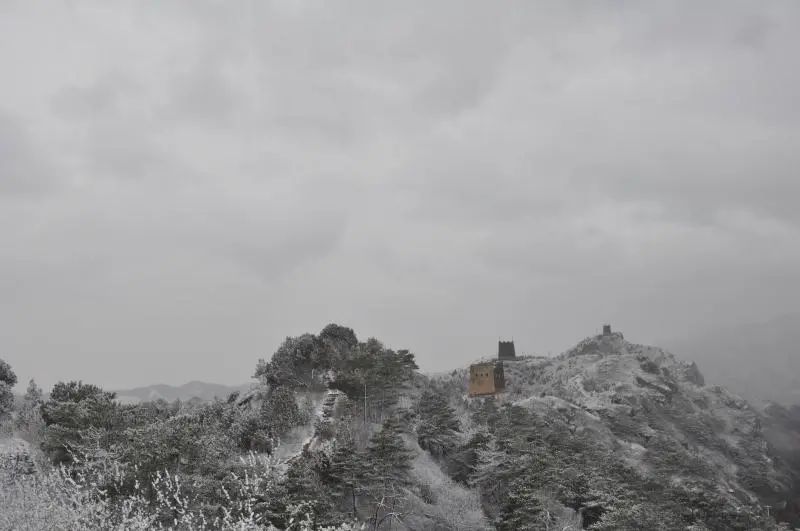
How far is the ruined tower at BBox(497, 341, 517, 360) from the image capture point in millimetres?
150375

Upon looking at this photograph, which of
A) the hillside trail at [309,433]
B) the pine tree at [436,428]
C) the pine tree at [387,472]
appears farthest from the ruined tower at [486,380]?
the pine tree at [387,472]

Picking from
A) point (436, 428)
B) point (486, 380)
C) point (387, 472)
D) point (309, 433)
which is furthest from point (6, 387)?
point (486, 380)

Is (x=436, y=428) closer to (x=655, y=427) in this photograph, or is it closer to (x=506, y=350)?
(x=655, y=427)

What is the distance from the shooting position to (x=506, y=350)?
151750 millimetres

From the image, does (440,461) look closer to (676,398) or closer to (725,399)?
(676,398)

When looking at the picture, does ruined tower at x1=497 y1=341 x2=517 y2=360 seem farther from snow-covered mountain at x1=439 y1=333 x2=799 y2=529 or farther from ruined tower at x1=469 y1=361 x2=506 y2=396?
ruined tower at x1=469 y1=361 x2=506 y2=396

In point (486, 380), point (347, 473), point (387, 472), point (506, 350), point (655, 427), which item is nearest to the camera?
point (347, 473)

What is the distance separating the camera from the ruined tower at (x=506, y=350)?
493 feet

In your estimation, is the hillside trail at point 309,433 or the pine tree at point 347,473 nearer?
the pine tree at point 347,473

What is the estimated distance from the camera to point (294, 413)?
45.9 m

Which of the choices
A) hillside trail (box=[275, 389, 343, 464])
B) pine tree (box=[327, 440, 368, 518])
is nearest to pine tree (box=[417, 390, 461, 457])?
hillside trail (box=[275, 389, 343, 464])

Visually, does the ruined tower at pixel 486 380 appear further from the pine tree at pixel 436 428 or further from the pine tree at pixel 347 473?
the pine tree at pixel 347 473

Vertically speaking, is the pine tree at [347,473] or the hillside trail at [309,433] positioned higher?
the hillside trail at [309,433]

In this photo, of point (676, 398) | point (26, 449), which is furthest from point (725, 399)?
point (26, 449)
